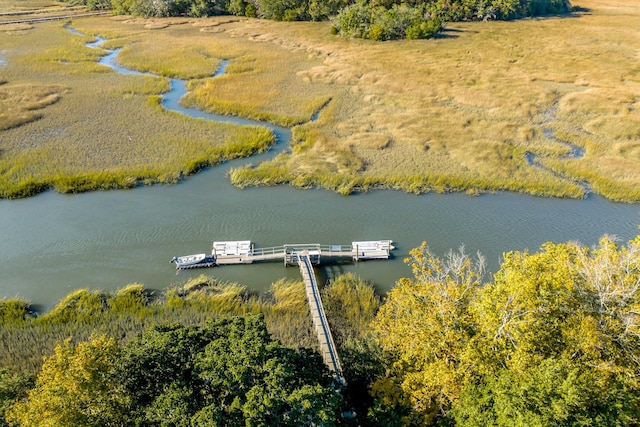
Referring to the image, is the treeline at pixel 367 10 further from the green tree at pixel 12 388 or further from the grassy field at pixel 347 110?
the green tree at pixel 12 388

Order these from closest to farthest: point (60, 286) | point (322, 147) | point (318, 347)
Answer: point (318, 347) → point (60, 286) → point (322, 147)

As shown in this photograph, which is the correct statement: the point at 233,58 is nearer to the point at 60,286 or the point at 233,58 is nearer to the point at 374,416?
the point at 60,286

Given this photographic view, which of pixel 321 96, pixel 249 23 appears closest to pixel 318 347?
pixel 321 96

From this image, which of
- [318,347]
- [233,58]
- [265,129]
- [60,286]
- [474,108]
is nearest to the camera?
[318,347]

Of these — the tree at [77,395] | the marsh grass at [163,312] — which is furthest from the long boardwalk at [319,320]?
the tree at [77,395]

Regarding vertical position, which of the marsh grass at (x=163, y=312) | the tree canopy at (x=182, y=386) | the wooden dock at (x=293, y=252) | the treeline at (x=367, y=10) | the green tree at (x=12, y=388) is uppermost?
the treeline at (x=367, y=10)

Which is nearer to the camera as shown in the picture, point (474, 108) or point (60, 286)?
point (60, 286)

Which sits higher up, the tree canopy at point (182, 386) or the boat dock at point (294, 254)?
Result: the tree canopy at point (182, 386)
